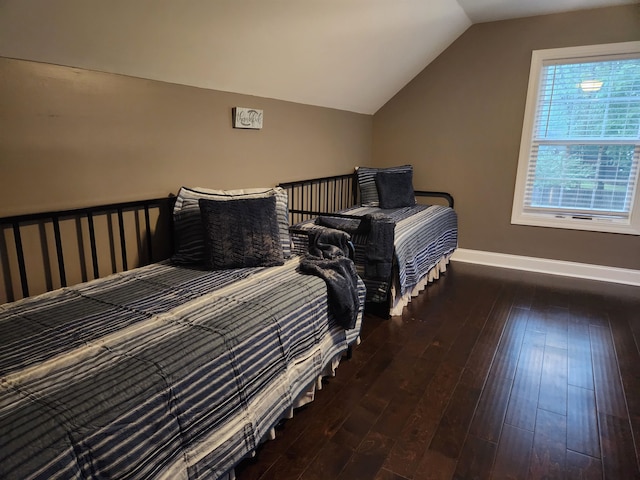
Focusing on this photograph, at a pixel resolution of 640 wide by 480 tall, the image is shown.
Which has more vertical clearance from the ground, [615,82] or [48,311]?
[615,82]

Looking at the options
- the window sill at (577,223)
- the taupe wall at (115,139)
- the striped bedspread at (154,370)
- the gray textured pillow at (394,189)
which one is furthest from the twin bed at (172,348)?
the window sill at (577,223)

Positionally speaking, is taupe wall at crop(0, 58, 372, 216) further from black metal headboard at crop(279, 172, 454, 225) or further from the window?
the window

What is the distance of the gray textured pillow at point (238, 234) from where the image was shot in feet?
6.89

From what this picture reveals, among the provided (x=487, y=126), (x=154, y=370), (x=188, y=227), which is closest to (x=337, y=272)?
(x=188, y=227)

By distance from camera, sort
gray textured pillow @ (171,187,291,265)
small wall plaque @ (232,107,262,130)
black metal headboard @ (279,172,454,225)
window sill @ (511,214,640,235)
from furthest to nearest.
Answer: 1. window sill @ (511,214,640,235)
2. black metal headboard @ (279,172,454,225)
3. small wall plaque @ (232,107,262,130)
4. gray textured pillow @ (171,187,291,265)

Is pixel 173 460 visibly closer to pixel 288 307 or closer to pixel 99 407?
pixel 99 407

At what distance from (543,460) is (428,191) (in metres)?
3.23

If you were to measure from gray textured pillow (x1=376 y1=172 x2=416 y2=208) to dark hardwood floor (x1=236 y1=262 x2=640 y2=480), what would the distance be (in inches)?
→ 51.0

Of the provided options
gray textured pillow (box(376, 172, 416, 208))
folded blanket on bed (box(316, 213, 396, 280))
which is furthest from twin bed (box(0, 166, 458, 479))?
gray textured pillow (box(376, 172, 416, 208))

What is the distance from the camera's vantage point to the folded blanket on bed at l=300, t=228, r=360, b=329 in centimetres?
203

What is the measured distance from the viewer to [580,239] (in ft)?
12.5

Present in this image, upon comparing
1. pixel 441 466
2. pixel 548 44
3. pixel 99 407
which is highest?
pixel 548 44

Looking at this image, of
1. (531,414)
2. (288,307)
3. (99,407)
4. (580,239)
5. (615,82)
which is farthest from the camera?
(580,239)

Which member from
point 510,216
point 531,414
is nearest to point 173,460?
point 531,414
